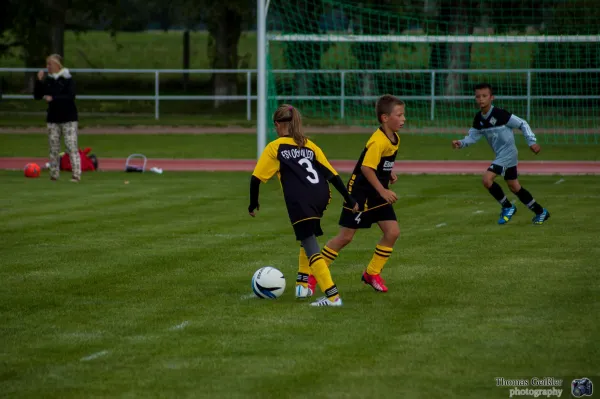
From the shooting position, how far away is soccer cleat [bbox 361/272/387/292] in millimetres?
9805

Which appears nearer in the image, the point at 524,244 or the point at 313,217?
the point at 313,217

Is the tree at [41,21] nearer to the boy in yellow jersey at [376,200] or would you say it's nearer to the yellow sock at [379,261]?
the boy in yellow jersey at [376,200]

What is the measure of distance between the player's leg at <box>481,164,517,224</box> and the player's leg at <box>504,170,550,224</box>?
145 millimetres

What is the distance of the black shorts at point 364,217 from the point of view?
988 cm

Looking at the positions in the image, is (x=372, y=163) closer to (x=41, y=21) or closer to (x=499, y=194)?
(x=499, y=194)

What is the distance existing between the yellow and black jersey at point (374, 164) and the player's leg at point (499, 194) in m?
5.09

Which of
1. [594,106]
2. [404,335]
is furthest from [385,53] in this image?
[404,335]

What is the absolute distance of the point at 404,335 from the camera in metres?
8.02

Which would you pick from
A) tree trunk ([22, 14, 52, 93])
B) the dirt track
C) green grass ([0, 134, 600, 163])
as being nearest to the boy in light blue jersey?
the dirt track

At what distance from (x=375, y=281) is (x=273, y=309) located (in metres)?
1.18

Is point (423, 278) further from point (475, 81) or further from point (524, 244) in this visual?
point (475, 81)

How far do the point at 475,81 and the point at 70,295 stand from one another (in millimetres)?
28240

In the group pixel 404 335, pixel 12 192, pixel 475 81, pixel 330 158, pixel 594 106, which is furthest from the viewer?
pixel 475 81

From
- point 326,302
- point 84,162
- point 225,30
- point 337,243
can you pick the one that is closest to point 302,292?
point 326,302
